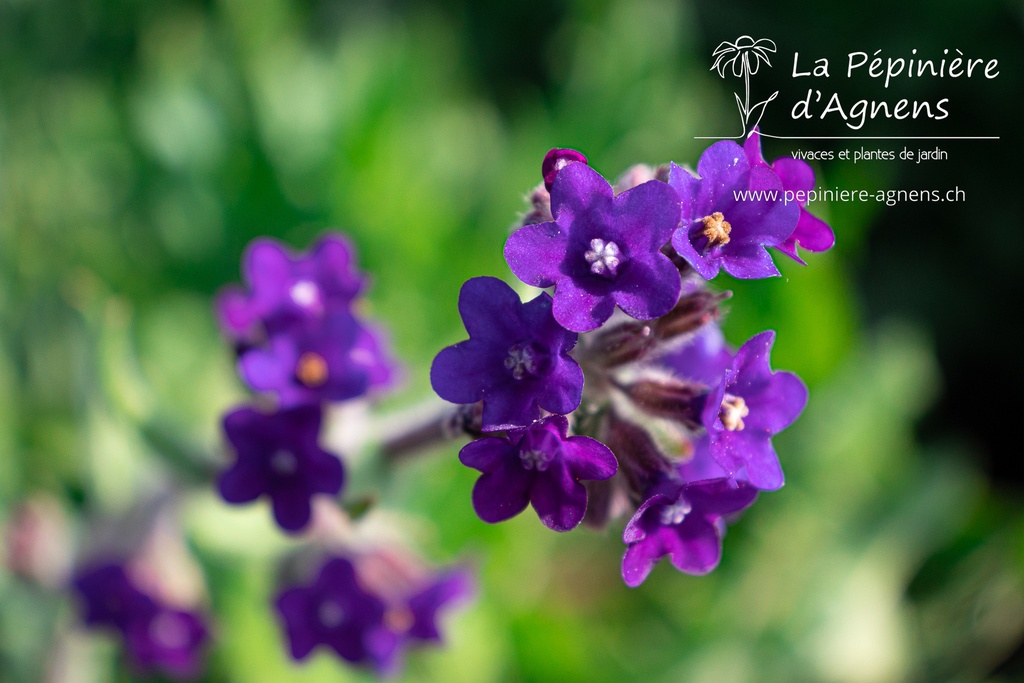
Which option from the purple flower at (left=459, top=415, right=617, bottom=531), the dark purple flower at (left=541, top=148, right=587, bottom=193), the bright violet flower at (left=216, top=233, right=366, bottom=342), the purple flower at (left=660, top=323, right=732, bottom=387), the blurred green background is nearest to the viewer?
the purple flower at (left=459, top=415, right=617, bottom=531)

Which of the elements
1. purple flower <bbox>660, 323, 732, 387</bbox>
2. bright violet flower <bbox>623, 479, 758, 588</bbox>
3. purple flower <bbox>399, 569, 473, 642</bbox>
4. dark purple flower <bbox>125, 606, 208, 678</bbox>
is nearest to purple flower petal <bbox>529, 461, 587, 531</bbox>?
bright violet flower <bbox>623, 479, 758, 588</bbox>

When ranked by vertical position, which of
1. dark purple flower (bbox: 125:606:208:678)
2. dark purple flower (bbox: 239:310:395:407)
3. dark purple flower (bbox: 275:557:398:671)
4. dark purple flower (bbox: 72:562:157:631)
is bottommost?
dark purple flower (bbox: 125:606:208:678)

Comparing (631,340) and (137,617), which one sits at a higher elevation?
(631,340)

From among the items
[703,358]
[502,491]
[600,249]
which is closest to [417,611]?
[502,491]

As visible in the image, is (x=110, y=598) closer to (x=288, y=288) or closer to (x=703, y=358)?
(x=288, y=288)

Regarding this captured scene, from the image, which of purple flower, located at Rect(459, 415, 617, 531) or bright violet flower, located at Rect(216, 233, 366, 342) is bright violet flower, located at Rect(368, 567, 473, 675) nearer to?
bright violet flower, located at Rect(216, 233, 366, 342)

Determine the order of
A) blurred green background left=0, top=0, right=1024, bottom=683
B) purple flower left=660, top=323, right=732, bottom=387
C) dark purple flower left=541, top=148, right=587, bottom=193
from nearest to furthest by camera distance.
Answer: dark purple flower left=541, top=148, right=587, bottom=193 < purple flower left=660, top=323, right=732, bottom=387 < blurred green background left=0, top=0, right=1024, bottom=683
